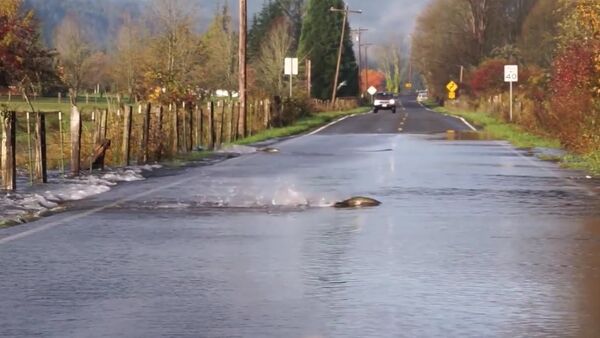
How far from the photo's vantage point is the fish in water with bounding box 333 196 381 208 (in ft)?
59.9

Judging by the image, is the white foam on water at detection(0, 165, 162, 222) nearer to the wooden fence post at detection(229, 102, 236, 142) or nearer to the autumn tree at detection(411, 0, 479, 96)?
the wooden fence post at detection(229, 102, 236, 142)

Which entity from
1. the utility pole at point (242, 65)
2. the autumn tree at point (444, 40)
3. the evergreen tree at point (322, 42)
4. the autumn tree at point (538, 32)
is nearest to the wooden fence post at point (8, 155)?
the utility pole at point (242, 65)

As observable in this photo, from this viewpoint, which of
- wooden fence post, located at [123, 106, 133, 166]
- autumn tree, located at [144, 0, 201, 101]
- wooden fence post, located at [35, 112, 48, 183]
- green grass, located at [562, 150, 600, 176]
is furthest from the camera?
autumn tree, located at [144, 0, 201, 101]

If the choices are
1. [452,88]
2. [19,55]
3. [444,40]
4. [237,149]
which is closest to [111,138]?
[237,149]

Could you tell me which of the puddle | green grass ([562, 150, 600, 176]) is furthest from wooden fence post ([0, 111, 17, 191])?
the puddle

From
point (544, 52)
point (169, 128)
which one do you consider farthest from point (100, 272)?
point (544, 52)

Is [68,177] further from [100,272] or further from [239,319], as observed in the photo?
[239,319]

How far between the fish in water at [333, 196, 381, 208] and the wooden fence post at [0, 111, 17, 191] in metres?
5.56

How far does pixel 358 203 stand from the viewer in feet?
60.7

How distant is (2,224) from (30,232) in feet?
2.84

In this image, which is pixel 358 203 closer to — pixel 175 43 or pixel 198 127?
pixel 198 127

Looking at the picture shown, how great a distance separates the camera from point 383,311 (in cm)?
938

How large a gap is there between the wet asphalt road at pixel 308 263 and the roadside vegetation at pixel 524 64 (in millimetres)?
9199

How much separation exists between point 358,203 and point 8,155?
6005 millimetres
